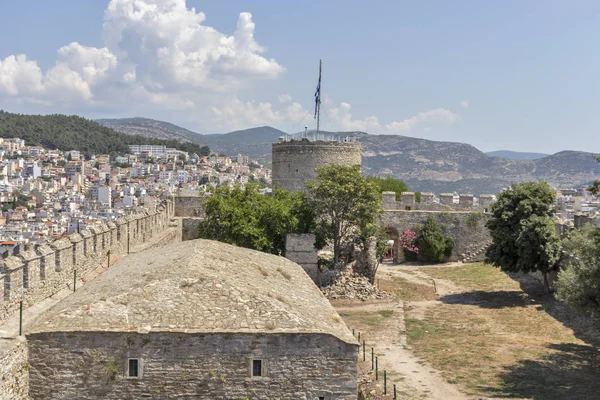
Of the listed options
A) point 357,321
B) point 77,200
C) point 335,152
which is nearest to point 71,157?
point 77,200

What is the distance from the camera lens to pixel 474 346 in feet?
58.9

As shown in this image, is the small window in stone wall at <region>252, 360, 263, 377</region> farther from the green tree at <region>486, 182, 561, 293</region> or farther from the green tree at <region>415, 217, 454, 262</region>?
the green tree at <region>415, 217, 454, 262</region>

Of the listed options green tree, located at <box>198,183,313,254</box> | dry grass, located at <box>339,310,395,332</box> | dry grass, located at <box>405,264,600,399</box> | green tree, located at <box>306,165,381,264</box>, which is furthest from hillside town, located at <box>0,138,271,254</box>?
dry grass, located at <box>405,264,600,399</box>

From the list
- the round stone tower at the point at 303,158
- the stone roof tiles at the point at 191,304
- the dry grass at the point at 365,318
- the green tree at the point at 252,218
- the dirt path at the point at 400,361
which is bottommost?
the dirt path at the point at 400,361

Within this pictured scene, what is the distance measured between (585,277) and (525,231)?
8.23 m

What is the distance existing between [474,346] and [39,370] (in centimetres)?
1204

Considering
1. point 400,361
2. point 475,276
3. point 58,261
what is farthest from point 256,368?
point 475,276

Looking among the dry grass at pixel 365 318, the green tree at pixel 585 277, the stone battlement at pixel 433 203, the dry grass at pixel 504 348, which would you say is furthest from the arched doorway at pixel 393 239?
the green tree at pixel 585 277

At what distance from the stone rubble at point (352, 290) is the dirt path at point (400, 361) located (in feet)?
3.26

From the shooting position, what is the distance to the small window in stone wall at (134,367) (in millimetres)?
10195

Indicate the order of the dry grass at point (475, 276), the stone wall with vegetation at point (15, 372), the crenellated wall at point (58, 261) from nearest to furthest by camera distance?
the stone wall with vegetation at point (15, 372) < the crenellated wall at point (58, 261) < the dry grass at point (475, 276)

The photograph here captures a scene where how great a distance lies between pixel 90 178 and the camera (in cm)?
15700

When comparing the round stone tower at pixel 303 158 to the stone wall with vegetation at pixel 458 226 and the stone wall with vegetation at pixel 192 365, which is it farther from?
the stone wall with vegetation at pixel 192 365

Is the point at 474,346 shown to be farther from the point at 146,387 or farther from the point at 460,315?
the point at 146,387
